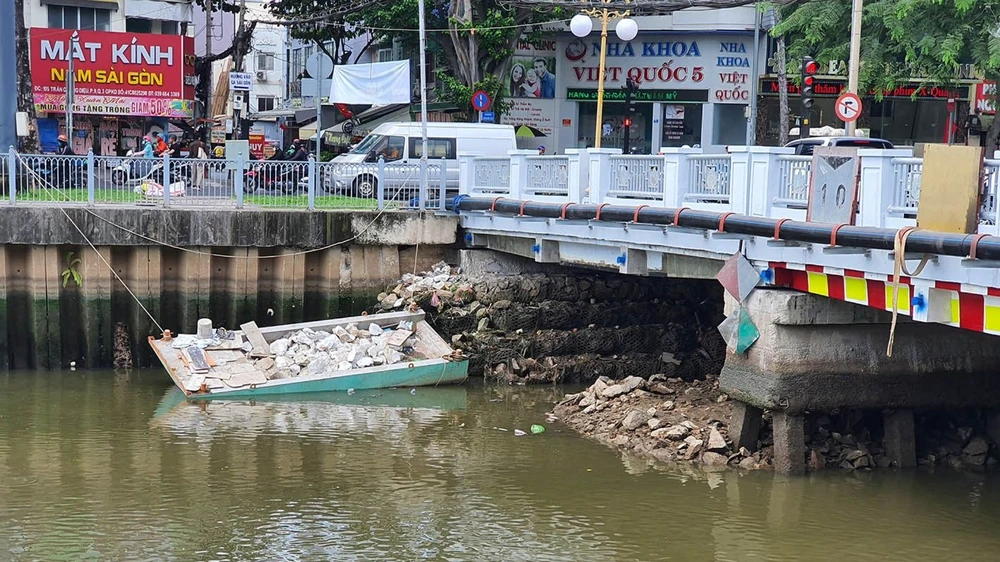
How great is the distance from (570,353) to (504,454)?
4702mm

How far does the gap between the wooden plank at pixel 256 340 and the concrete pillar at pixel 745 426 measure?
705 cm

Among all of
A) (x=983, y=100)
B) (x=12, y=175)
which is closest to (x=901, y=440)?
(x=12, y=175)

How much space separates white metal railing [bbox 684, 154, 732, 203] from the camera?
13.8m

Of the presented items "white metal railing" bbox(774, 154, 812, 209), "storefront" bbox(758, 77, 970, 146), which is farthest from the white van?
"storefront" bbox(758, 77, 970, 146)

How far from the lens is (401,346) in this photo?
17594mm

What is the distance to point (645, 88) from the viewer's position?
34.5 metres

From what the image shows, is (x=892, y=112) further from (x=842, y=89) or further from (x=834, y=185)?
(x=834, y=185)

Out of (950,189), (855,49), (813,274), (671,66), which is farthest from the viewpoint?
(671,66)

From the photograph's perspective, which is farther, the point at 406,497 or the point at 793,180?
the point at 793,180

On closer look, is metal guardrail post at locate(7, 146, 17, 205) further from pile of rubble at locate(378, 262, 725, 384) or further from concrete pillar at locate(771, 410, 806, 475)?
concrete pillar at locate(771, 410, 806, 475)

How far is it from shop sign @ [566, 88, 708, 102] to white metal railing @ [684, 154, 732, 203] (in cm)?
2041

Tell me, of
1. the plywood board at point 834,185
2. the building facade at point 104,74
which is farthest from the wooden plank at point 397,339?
the building facade at point 104,74

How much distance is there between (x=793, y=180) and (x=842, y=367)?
6.65 ft

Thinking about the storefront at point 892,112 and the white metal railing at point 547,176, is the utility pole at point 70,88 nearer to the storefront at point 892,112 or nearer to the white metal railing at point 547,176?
the white metal railing at point 547,176
